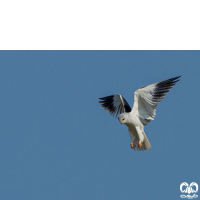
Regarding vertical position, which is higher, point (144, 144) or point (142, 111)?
point (142, 111)

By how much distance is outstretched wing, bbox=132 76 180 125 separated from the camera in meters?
17.9

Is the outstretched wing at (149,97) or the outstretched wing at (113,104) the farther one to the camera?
the outstretched wing at (113,104)

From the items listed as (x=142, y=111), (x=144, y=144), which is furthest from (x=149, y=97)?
(x=144, y=144)

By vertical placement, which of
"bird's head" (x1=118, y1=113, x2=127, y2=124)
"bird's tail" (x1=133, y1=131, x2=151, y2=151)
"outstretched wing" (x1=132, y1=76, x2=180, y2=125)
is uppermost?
"outstretched wing" (x1=132, y1=76, x2=180, y2=125)

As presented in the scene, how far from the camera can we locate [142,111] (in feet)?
60.5

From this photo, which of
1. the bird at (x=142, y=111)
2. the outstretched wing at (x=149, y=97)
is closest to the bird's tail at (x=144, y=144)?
the bird at (x=142, y=111)

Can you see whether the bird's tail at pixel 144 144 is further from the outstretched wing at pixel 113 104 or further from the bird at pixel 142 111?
the outstretched wing at pixel 113 104

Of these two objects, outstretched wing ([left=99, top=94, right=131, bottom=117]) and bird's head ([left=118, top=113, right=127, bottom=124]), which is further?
outstretched wing ([left=99, top=94, right=131, bottom=117])

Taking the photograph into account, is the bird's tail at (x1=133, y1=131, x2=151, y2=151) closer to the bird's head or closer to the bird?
the bird

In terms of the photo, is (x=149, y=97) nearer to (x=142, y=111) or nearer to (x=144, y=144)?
(x=142, y=111)

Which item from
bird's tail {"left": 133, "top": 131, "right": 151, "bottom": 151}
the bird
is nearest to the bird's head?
the bird

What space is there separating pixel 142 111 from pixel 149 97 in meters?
0.74

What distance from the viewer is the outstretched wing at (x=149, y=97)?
17891 mm
